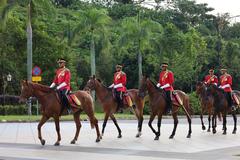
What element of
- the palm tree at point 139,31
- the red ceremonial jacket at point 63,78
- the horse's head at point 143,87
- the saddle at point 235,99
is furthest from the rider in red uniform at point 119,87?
the palm tree at point 139,31

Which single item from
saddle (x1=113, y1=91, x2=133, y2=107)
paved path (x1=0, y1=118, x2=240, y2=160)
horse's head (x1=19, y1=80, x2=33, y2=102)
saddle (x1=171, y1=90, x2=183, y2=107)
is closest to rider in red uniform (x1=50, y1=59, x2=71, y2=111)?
horse's head (x1=19, y1=80, x2=33, y2=102)

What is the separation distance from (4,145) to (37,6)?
97.0 feet

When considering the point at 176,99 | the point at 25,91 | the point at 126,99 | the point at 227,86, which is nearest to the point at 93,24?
the point at 227,86

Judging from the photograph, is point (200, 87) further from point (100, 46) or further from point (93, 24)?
point (100, 46)

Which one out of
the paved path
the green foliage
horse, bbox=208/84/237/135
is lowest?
the paved path

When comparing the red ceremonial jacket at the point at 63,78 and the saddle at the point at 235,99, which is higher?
the red ceremonial jacket at the point at 63,78

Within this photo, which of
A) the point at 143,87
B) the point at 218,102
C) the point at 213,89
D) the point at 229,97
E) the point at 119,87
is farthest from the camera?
the point at 229,97

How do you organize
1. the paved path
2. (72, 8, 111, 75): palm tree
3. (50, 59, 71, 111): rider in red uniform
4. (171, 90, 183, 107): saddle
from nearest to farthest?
the paved path → (50, 59, 71, 111): rider in red uniform → (171, 90, 183, 107): saddle → (72, 8, 111, 75): palm tree

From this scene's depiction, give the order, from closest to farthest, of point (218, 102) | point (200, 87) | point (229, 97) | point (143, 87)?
1. point (143, 87)
2. point (218, 102)
3. point (229, 97)
4. point (200, 87)

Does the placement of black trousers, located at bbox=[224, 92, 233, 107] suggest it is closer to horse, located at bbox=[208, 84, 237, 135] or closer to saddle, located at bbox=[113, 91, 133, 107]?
horse, located at bbox=[208, 84, 237, 135]

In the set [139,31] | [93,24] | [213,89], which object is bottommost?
[213,89]

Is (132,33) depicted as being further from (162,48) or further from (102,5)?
(102,5)

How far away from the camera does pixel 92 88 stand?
2261cm

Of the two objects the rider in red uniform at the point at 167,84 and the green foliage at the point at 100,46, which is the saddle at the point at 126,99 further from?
the green foliage at the point at 100,46
